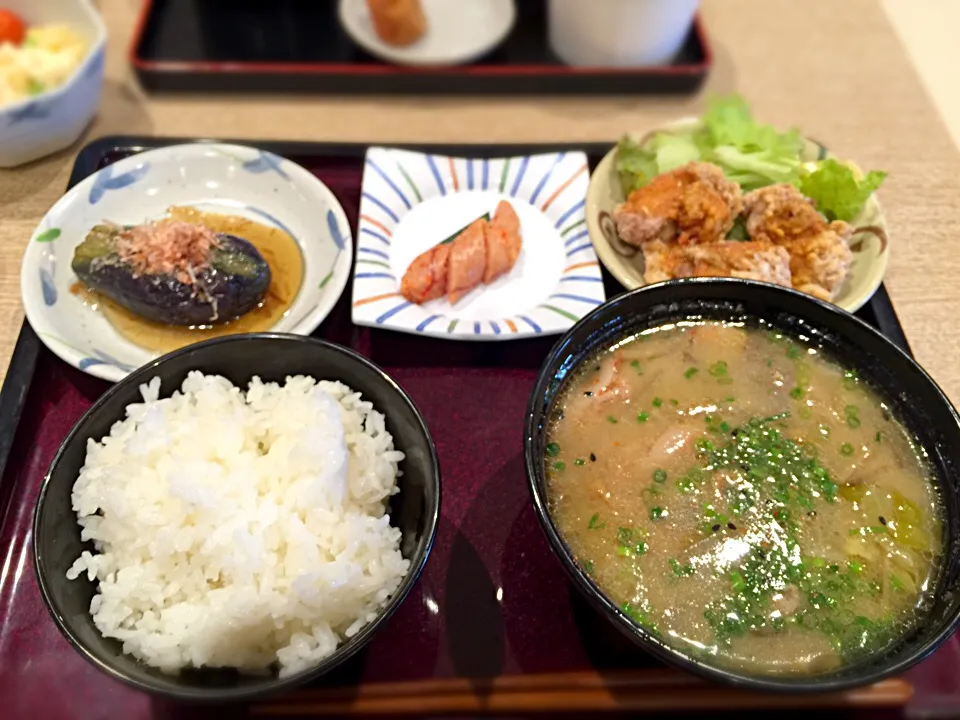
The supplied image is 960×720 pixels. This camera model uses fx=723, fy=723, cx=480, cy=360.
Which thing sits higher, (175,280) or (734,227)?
(734,227)

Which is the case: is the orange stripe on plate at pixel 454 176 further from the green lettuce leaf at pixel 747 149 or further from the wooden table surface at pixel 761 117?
the green lettuce leaf at pixel 747 149

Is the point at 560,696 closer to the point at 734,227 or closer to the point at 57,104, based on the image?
the point at 734,227

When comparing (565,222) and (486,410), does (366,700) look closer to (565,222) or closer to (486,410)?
(486,410)

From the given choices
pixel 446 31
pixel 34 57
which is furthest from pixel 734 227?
pixel 34 57

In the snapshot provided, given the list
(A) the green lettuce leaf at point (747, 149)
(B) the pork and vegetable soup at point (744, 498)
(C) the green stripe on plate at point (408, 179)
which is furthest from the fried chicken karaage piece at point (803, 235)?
(C) the green stripe on plate at point (408, 179)

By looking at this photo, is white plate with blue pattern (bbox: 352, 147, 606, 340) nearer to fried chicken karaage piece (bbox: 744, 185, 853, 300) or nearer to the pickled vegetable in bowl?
fried chicken karaage piece (bbox: 744, 185, 853, 300)

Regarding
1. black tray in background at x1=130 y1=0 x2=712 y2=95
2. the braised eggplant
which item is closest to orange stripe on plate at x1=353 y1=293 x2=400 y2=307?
the braised eggplant
